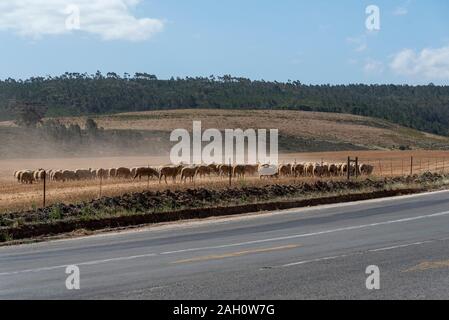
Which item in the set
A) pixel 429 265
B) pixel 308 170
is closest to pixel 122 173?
pixel 308 170

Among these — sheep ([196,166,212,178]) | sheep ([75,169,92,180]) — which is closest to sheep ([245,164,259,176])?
sheep ([196,166,212,178])

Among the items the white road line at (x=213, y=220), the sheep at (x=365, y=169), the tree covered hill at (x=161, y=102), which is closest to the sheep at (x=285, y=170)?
the sheep at (x=365, y=169)

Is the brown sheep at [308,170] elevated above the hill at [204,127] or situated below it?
below

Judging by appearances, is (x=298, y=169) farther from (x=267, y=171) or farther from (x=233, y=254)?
(x=233, y=254)

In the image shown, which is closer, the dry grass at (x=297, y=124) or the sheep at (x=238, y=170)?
the sheep at (x=238, y=170)

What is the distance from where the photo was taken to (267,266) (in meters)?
13.0

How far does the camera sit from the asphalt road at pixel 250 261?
10.8 m

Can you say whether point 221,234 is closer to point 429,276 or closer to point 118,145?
point 429,276

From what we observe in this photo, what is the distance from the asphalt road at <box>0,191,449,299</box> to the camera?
35.6ft

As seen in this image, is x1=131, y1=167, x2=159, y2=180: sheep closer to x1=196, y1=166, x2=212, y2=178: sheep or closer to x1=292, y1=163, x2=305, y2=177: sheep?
x1=196, y1=166, x2=212, y2=178: sheep

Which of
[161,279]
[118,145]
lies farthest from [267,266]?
[118,145]

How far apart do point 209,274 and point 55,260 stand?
163 inches

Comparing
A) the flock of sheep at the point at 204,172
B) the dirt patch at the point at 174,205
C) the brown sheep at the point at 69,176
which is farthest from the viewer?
the brown sheep at the point at 69,176

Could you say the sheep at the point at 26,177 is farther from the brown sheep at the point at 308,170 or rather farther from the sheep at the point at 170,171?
the brown sheep at the point at 308,170
